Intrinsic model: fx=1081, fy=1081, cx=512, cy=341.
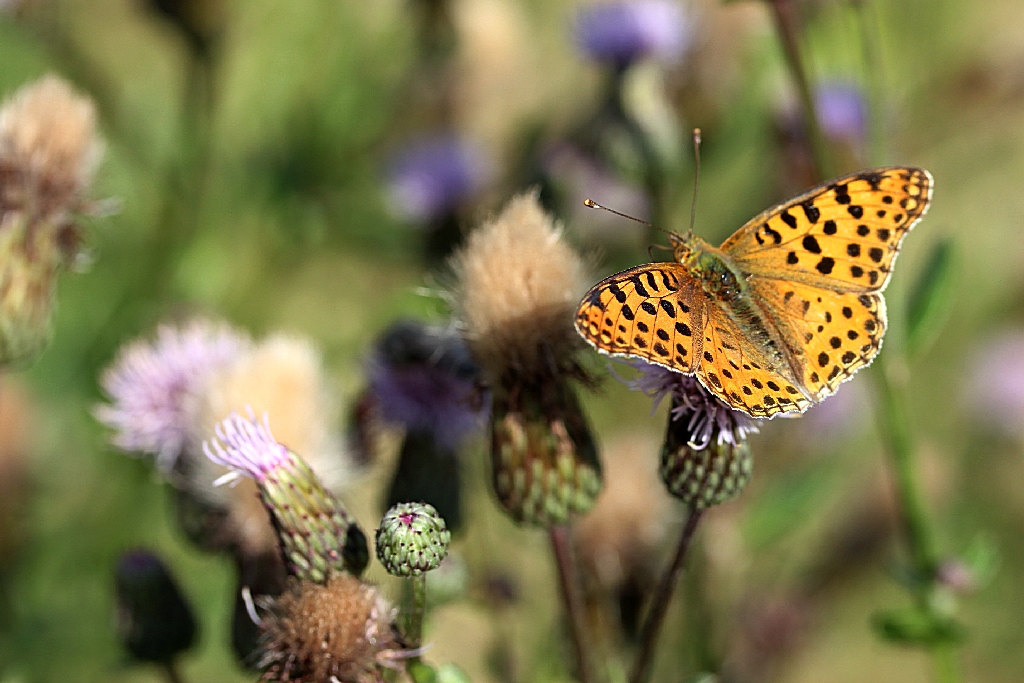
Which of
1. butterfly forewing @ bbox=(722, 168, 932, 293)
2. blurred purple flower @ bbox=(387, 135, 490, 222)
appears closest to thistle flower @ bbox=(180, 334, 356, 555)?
butterfly forewing @ bbox=(722, 168, 932, 293)

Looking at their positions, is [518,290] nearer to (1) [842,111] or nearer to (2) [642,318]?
(2) [642,318]

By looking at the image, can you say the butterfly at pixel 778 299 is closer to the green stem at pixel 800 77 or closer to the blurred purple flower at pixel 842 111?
the green stem at pixel 800 77

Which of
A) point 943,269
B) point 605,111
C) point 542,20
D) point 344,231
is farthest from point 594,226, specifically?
point 542,20

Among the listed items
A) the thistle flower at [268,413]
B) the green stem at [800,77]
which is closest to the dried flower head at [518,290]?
the thistle flower at [268,413]

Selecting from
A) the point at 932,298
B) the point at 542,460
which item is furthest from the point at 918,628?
the point at 542,460

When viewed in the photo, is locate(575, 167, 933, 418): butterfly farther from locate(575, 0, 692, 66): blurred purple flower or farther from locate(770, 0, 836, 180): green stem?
locate(575, 0, 692, 66): blurred purple flower

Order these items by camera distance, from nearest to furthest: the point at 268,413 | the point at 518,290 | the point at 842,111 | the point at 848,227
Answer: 1. the point at 518,290
2. the point at 848,227
3. the point at 268,413
4. the point at 842,111
